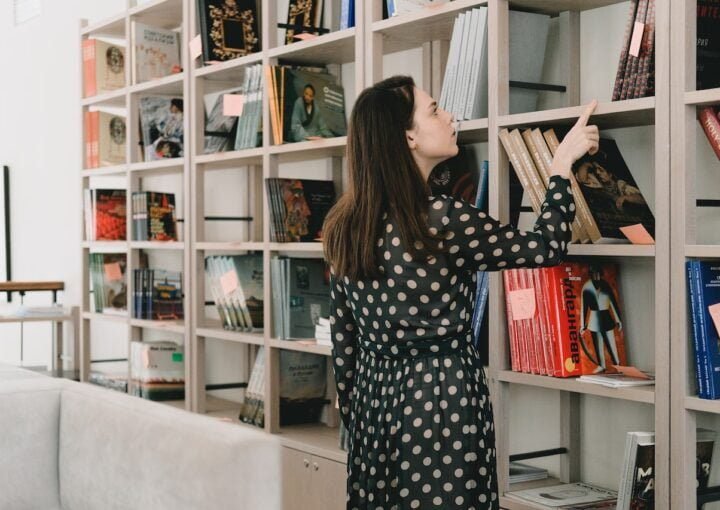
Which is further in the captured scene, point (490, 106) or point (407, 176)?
point (490, 106)

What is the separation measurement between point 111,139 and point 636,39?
9.82ft

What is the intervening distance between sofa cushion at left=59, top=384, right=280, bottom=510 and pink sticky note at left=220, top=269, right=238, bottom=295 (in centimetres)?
132

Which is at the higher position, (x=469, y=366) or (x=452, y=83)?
(x=452, y=83)

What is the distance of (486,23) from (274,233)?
115 centimetres

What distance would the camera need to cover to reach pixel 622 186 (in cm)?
242

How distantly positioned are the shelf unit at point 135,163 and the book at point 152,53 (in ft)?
0.14

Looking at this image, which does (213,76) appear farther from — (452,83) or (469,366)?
(469,366)

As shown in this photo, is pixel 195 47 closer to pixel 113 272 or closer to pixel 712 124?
pixel 113 272

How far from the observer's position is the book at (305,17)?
341cm

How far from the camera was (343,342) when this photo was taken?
2428mm

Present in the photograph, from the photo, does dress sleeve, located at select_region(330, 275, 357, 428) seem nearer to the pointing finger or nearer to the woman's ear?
the woman's ear

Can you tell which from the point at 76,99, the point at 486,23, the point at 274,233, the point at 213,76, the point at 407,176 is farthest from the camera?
the point at 76,99

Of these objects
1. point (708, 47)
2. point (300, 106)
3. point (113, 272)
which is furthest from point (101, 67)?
point (708, 47)

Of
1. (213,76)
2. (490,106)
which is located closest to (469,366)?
(490,106)
